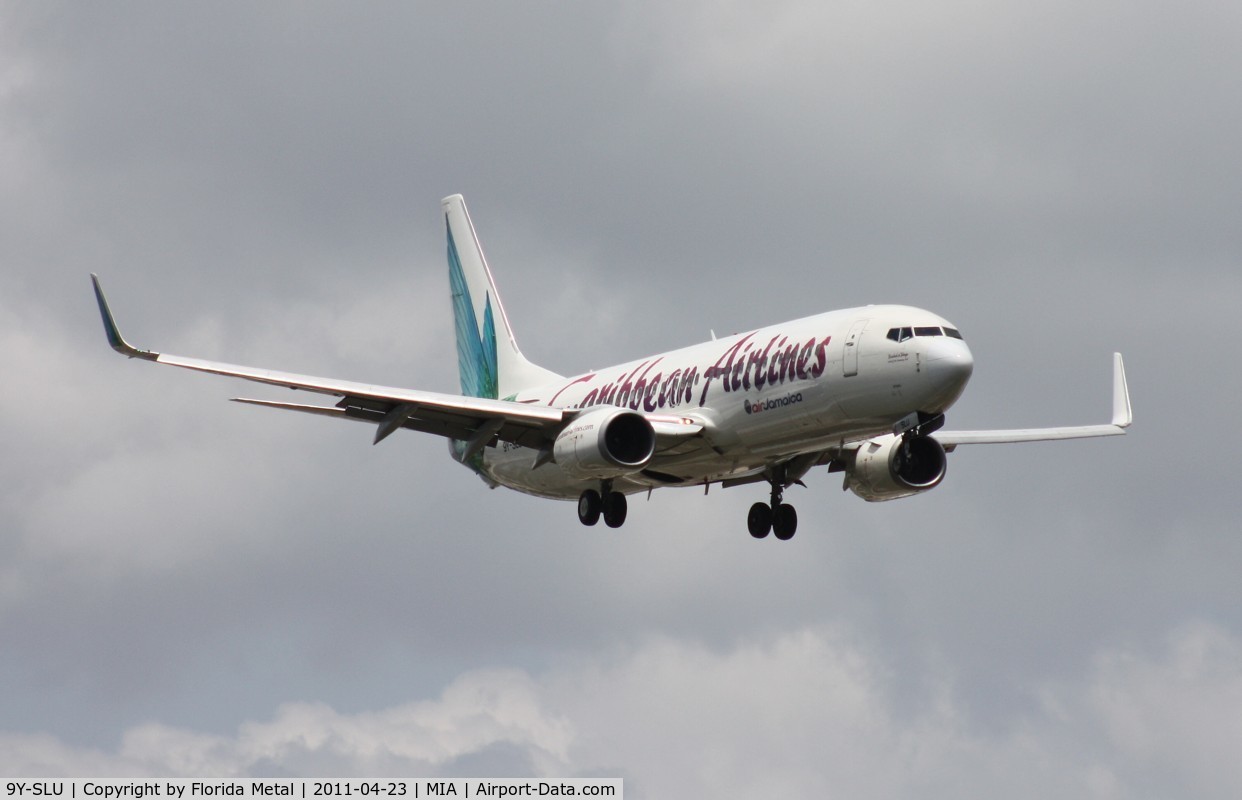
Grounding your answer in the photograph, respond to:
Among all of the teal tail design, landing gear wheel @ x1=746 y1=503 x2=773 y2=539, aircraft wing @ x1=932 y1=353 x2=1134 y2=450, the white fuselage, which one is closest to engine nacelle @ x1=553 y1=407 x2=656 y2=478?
the white fuselage

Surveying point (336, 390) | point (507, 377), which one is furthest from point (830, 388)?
point (507, 377)

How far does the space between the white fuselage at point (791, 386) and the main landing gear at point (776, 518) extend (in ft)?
5.71

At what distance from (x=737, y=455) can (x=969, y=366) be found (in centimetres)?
681

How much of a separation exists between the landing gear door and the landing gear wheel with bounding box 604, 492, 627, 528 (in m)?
9.01

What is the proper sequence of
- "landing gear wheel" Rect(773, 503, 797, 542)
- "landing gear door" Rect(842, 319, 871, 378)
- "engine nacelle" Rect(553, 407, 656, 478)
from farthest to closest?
"landing gear wheel" Rect(773, 503, 797, 542), "engine nacelle" Rect(553, 407, 656, 478), "landing gear door" Rect(842, 319, 871, 378)

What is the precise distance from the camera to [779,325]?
45.3 metres

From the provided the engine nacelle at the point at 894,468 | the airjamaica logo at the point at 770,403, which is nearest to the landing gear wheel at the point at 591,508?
the airjamaica logo at the point at 770,403

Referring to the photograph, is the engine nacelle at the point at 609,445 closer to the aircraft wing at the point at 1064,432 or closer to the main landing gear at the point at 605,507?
the main landing gear at the point at 605,507

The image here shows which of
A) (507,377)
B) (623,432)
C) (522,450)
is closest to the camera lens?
(623,432)

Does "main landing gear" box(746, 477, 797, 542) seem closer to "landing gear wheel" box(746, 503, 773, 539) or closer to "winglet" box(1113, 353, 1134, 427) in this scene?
"landing gear wheel" box(746, 503, 773, 539)

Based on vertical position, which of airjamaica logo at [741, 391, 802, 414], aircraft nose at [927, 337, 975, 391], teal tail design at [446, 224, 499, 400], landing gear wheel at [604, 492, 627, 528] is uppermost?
teal tail design at [446, 224, 499, 400]

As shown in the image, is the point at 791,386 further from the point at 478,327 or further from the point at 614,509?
the point at 478,327

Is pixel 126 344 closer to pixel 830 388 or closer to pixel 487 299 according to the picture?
pixel 830 388

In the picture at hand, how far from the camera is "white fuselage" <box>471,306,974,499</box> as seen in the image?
134 feet
